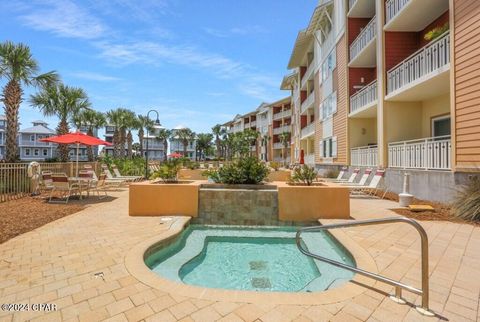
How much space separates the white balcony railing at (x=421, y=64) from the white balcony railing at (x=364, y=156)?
3.08 metres

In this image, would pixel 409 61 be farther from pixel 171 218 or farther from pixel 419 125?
pixel 171 218

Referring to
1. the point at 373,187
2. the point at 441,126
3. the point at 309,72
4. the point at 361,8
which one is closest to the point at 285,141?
the point at 309,72

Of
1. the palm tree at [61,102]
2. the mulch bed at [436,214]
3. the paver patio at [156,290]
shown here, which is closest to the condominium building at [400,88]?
the mulch bed at [436,214]

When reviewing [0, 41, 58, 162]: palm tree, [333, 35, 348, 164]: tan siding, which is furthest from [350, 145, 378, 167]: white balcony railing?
[0, 41, 58, 162]: palm tree

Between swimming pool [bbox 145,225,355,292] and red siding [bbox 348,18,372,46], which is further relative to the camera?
red siding [bbox 348,18,372,46]

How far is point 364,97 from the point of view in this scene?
49.9ft

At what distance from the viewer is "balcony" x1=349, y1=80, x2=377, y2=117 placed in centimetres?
1408

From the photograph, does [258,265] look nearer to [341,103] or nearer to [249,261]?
[249,261]

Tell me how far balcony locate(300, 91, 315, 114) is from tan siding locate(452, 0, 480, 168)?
57.8ft

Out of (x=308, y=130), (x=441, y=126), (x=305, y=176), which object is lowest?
(x=305, y=176)

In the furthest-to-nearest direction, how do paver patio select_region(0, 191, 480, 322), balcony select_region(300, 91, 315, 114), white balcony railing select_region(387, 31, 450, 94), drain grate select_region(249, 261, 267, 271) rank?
balcony select_region(300, 91, 315, 114) < white balcony railing select_region(387, 31, 450, 94) < drain grate select_region(249, 261, 267, 271) < paver patio select_region(0, 191, 480, 322)

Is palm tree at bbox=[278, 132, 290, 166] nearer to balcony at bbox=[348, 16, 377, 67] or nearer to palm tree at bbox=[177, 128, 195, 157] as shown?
palm tree at bbox=[177, 128, 195, 157]

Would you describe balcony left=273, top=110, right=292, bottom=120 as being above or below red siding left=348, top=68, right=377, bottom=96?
above

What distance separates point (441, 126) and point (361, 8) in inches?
338
